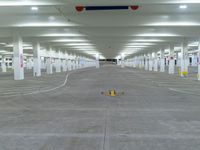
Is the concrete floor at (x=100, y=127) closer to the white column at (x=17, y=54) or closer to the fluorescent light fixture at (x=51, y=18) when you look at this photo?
the fluorescent light fixture at (x=51, y=18)

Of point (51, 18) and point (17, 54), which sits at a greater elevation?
point (51, 18)

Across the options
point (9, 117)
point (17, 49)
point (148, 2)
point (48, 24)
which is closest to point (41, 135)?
point (9, 117)

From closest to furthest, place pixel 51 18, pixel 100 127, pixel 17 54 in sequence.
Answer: pixel 100 127 < pixel 51 18 < pixel 17 54

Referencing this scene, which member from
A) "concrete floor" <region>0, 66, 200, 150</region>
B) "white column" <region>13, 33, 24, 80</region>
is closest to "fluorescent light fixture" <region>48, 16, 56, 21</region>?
"white column" <region>13, 33, 24, 80</region>

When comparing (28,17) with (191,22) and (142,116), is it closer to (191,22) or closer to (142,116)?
(191,22)

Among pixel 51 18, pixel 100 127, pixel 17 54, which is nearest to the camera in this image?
pixel 100 127

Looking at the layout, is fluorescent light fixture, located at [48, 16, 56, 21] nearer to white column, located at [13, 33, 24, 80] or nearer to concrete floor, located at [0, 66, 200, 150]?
white column, located at [13, 33, 24, 80]

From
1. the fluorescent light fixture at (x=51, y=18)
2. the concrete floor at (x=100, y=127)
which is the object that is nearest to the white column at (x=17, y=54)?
the fluorescent light fixture at (x=51, y=18)

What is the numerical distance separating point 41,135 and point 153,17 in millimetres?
14848

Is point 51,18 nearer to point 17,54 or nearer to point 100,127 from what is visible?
point 17,54

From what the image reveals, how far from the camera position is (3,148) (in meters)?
5.68

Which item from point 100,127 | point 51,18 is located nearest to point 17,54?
point 51,18

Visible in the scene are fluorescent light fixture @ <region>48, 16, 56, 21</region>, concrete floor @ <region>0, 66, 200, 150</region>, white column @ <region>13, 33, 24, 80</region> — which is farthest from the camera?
white column @ <region>13, 33, 24, 80</region>

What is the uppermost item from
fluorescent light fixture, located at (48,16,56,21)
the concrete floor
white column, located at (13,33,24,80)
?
fluorescent light fixture, located at (48,16,56,21)
